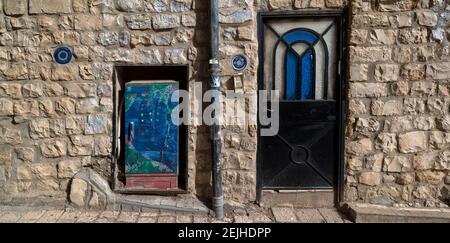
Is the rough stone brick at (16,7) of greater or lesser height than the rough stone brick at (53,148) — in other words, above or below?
above

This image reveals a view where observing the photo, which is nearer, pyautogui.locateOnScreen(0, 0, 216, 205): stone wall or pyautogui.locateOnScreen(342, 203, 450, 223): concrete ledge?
pyautogui.locateOnScreen(342, 203, 450, 223): concrete ledge

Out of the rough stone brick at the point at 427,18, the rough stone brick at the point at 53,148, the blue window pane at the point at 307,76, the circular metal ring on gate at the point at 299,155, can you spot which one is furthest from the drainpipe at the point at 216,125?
the rough stone brick at the point at 427,18

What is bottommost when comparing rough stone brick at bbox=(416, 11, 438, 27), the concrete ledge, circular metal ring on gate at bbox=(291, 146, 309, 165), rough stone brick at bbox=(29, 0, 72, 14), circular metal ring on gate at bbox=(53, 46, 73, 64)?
Answer: the concrete ledge

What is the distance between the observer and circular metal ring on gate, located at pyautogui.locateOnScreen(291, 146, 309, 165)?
3.75m

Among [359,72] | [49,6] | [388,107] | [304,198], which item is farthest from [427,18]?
[49,6]

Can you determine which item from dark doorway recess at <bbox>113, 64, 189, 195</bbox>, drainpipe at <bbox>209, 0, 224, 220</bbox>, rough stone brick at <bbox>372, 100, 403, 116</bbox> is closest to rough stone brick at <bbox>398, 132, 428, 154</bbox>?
rough stone brick at <bbox>372, 100, 403, 116</bbox>

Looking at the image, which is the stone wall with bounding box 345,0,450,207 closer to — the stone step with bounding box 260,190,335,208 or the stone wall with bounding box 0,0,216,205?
the stone step with bounding box 260,190,335,208

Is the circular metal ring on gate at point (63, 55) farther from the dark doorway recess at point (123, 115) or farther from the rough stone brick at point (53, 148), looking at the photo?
the rough stone brick at point (53, 148)

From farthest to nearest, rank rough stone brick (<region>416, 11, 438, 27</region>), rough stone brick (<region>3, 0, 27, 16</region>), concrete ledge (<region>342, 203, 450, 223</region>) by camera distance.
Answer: rough stone brick (<region>3, 0, 27, 16</region>) → rough stone brick (<region>416, 11, 438, 27</region>) → concrete ledge (<region>342, 203, 450, 223</region>)

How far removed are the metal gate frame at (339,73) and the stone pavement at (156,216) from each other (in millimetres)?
257

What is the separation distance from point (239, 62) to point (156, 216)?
1.83m

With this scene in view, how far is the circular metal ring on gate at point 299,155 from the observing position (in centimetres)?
375

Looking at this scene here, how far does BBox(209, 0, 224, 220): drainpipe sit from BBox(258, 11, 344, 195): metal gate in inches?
19.2

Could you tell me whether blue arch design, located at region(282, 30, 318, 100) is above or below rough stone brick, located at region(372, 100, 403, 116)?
above
